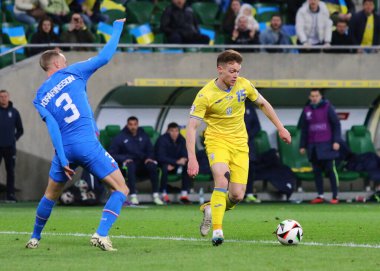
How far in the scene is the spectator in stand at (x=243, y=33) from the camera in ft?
70.1

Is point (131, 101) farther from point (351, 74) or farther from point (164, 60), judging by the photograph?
point (351, 74)

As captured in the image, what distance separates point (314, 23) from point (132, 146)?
15.7ft

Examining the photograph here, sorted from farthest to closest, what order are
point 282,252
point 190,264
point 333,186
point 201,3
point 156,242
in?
point 201,3 → point 333,186 → point 156,242 → point 282,252 → point 190,264

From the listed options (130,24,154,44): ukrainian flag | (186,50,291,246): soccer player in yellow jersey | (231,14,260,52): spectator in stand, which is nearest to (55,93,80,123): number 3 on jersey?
(186,50,291,246): soccer player in yellow jersey

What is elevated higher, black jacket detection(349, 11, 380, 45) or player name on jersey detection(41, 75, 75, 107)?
player name on jersey detection(41, 75, 75, 107)

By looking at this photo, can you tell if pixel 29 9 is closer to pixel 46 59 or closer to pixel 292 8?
pixel 292 8

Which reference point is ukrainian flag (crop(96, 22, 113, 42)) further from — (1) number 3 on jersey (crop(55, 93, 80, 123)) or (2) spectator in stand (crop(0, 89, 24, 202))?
(1) number 3 on jersey (crop(55, 93, 80, 123))

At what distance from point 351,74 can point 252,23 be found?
2.27 metres

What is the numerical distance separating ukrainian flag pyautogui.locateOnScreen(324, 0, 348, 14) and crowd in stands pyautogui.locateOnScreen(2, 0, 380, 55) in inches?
12.7

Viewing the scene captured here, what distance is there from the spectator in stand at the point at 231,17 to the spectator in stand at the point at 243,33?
503mm

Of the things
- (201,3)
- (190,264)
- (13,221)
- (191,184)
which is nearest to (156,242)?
(190,264)

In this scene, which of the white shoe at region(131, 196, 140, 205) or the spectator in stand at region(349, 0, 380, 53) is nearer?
the white shoe at region(131, 196, 140, 205)

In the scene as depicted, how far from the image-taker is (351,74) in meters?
21.8

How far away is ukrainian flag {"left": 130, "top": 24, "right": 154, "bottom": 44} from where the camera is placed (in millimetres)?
22375
